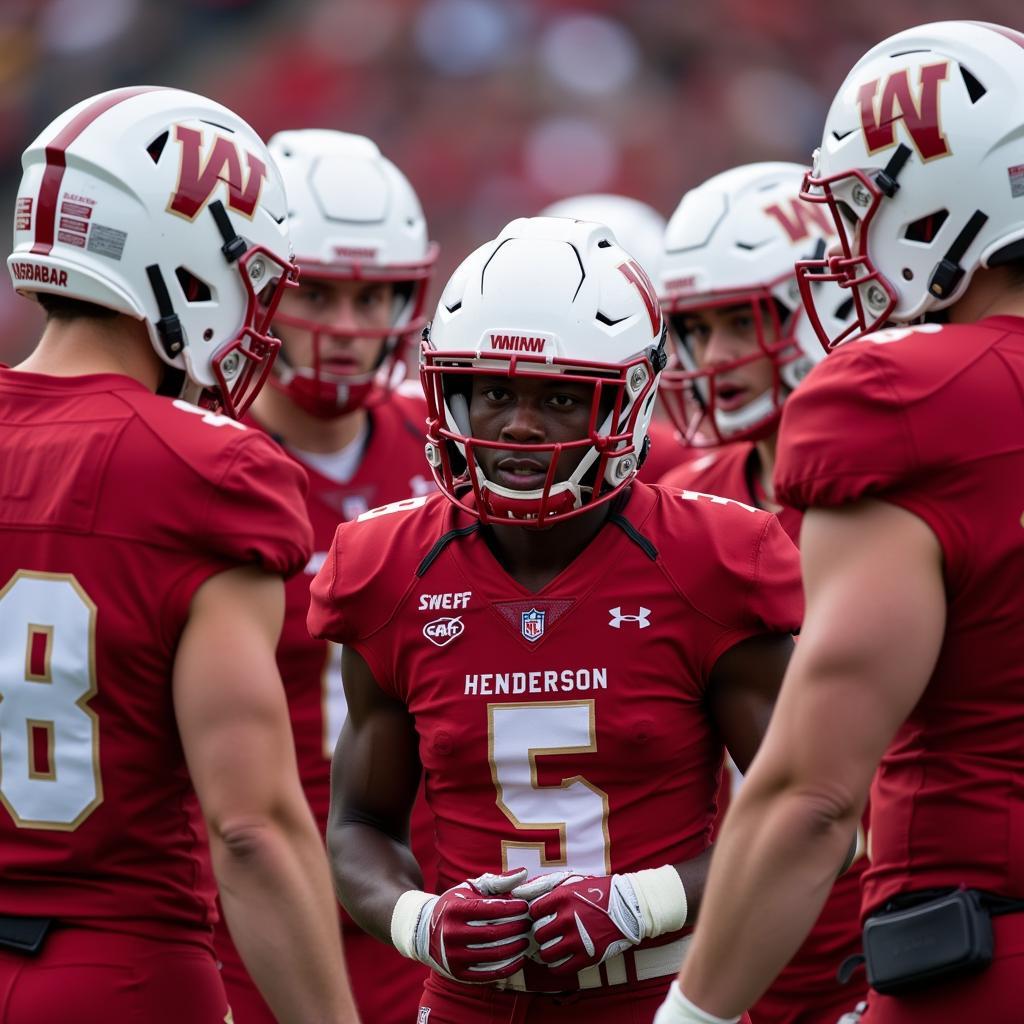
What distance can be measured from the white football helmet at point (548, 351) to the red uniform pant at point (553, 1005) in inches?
28.3

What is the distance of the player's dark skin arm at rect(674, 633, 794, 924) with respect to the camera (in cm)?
255

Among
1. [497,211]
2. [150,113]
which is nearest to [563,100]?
[497,211]

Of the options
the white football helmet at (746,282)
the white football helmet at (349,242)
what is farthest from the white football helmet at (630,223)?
the white football helmet at (746,282)

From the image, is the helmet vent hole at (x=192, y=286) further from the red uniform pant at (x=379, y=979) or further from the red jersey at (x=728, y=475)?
the red jersey at (x=728, y=475)

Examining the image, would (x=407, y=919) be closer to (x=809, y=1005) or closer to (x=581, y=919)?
(x=581, y=919)

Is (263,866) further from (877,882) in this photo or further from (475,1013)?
(877,882)

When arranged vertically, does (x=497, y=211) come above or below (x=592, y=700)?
below

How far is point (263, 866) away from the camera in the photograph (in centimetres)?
220

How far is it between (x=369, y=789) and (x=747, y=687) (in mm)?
637

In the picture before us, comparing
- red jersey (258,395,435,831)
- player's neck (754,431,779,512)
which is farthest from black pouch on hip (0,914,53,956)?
player's neck (754,431,779,512)

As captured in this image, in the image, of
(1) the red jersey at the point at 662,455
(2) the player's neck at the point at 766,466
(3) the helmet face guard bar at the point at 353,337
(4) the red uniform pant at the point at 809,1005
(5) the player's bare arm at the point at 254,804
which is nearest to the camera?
(5) the player's bare arm at the point at 254,804

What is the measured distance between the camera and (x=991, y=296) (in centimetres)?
231

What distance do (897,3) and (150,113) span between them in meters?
10.2

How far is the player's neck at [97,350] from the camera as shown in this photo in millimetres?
2412
